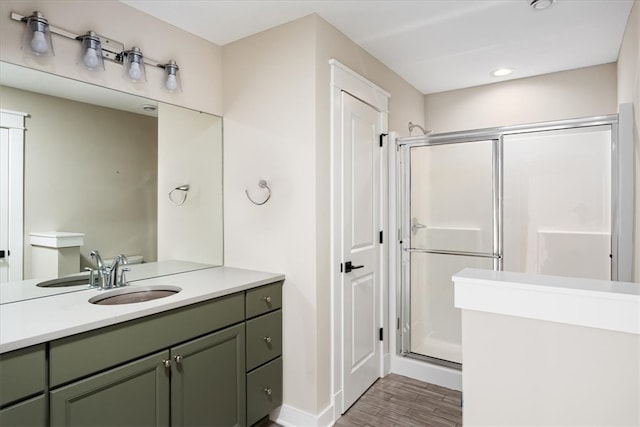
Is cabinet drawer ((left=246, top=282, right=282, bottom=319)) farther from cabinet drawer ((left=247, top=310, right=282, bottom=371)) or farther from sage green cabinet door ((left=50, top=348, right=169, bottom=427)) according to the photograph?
sage green cabinet door ((left=50, top=348, right=169, bottom=427))

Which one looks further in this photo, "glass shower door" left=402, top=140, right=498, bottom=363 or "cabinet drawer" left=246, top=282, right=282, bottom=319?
"glass shower door" left=402, top=140, right=498, bottom=363

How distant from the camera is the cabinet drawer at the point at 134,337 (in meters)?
1.29

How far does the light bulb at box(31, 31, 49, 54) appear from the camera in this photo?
1634 millimetres

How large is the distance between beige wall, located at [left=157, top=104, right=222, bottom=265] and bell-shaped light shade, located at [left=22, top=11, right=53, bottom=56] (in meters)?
0.67

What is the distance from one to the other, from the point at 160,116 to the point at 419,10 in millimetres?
1657

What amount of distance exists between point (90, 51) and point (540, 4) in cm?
237

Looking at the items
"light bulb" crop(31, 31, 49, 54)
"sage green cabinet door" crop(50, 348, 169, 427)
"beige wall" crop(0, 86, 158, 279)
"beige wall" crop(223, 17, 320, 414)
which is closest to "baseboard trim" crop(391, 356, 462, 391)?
"beige wall" crop(223, 17, 320, 414)

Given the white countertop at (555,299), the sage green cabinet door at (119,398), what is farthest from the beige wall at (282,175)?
the white countertop at (555,299)

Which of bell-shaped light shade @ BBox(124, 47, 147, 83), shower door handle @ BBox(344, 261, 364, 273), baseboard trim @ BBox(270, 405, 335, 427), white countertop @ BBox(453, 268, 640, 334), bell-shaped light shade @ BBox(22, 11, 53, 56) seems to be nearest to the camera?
white countertop @ BBox(453, 268, 640, 334)

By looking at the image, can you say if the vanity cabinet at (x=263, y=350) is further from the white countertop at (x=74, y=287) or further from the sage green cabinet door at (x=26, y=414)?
the sage green cabinet door at (x=26, y=414)

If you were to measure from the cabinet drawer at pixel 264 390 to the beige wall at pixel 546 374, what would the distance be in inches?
45.6

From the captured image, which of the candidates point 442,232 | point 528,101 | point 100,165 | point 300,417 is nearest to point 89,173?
point 100,165

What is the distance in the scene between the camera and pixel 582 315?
1.11 m

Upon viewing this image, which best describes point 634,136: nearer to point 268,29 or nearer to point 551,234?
point 551,234
